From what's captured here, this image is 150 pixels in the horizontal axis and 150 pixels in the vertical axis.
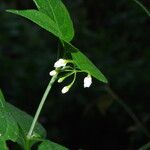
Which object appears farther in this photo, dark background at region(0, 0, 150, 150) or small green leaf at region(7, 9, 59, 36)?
dark background at region(0, 0, 150, 150)

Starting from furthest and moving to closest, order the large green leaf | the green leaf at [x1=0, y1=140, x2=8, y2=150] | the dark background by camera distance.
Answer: the dark background → the large green leaf → the green leaf at [x1=0, y1=140, x2=8, y2=150]

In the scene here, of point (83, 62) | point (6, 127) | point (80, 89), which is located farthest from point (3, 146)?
point (80, 89)

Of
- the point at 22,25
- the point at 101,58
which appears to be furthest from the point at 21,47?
the point at 101,58

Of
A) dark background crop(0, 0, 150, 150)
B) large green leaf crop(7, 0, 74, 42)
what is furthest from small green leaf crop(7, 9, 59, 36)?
dark background crop(0, 0, 150, 150)

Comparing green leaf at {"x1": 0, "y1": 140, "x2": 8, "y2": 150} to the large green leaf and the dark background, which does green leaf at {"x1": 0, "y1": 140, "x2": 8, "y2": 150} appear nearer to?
the large green leaf

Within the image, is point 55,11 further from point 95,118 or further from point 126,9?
point 126,9

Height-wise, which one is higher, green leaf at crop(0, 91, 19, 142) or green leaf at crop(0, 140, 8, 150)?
green leaf at crop(0, 91, 19, 142)
